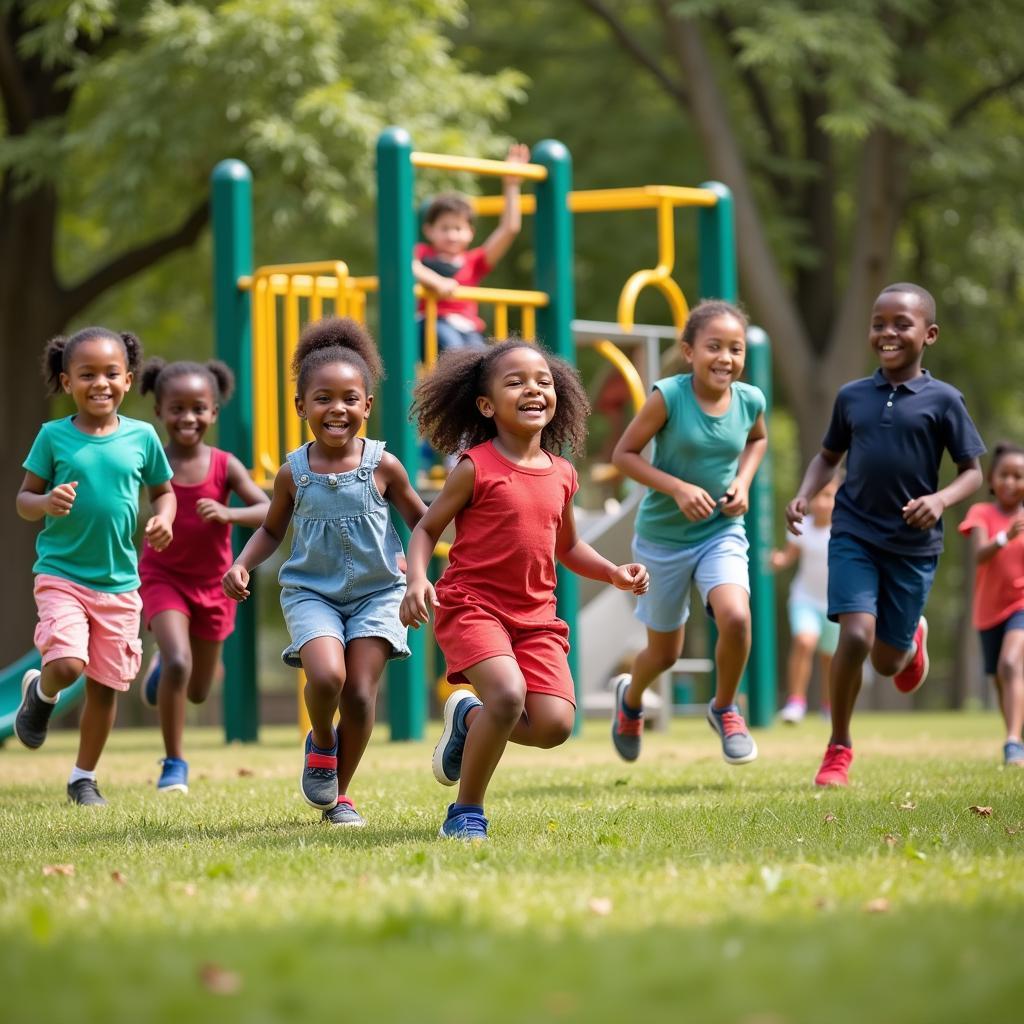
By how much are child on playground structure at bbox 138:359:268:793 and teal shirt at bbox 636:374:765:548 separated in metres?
1.83

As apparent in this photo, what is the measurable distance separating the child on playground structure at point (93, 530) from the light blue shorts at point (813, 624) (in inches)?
294

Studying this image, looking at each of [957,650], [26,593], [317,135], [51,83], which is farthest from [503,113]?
[957,650]

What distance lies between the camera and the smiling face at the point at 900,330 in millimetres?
7453

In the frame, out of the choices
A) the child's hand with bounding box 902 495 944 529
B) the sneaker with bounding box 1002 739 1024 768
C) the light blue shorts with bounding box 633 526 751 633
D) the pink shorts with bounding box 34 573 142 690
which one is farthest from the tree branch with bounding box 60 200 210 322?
the child's hand with bounding box 902 495 944 529

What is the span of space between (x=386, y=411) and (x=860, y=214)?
32.6ft

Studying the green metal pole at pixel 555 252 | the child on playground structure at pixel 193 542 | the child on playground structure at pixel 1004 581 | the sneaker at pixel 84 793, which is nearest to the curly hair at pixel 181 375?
the child on playground structure at pixel 193 542

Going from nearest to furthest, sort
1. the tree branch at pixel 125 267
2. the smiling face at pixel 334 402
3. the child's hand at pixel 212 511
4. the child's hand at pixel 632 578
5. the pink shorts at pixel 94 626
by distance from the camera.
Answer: the child's hand at pixel 632 578 → the smiling face at pixel 334 402 → the pink shorts at pixel 94 626 → the child's hand at pixel 212 511 → the tree branch at pixel 125 267

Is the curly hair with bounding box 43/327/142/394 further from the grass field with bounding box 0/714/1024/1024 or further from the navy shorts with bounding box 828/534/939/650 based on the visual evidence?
the navy shorts with bounding box 828/534/939/650

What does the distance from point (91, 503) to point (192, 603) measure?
1310mm

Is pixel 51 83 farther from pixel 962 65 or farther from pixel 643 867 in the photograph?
pixel 643 867

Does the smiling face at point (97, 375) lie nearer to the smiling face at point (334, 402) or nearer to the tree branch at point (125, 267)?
the smiling face at point (334, 402)

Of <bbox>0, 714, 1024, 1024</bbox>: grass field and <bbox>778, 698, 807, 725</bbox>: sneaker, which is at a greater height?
<bbox>0, 714, 1024, 1024</bbox>: grass field

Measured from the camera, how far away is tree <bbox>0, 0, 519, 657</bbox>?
52.3 feet

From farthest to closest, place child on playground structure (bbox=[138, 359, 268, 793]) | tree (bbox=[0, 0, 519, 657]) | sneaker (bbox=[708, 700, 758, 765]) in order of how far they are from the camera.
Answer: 1. tree (bbox=[0, 0, 519, 657])
2. child on playground structure (bbox=[138, 359, 268, 793])
3. sneaker (bbox=[708, 700, 758, 765])
